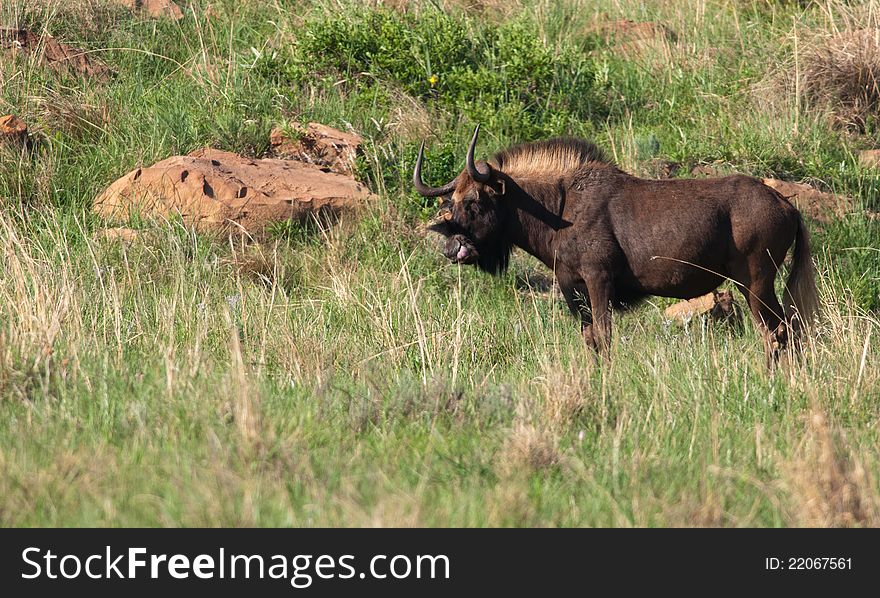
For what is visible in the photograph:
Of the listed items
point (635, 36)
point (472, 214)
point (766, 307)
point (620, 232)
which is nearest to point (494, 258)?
point (472, 214)

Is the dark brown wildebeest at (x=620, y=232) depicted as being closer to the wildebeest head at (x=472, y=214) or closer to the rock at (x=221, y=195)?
the wildebeest head at (x=472, y=214)

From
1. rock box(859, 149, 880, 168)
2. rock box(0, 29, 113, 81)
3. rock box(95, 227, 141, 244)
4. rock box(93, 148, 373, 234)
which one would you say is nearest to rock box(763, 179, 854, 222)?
rock box(859, 149, 880, 168)

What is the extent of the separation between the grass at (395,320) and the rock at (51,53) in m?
0.20

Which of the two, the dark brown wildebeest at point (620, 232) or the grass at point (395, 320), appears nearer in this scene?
the grass at point (395, 320)

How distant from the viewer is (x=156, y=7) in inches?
499

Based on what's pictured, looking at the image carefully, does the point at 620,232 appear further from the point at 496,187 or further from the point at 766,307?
the point at 766,307

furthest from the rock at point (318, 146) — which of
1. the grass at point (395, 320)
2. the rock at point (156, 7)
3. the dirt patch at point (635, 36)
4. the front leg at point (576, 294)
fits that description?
the dirt patch at point (635, 36)

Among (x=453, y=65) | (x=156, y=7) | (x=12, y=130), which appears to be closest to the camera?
(x=12, y=130)

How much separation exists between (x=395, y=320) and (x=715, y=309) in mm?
2721

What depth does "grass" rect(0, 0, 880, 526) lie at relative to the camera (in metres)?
4.59

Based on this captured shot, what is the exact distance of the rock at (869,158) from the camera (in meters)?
10.6

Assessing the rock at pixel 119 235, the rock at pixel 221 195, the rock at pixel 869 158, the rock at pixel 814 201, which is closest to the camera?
the rock at pixel 119 235

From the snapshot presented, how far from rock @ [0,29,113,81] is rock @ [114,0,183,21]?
1.12 m

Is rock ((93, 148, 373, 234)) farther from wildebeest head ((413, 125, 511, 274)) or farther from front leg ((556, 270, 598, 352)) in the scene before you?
front leg ((556, 270, 598, 352))
